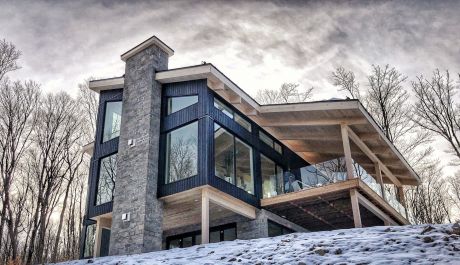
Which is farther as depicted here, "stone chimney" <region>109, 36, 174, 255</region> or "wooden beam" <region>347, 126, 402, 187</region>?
"wooden beam" <region>347, 126, 402, 187</region>

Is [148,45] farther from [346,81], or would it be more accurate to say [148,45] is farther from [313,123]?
[346,81]

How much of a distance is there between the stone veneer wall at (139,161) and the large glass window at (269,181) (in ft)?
13.1

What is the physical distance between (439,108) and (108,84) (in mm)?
15337

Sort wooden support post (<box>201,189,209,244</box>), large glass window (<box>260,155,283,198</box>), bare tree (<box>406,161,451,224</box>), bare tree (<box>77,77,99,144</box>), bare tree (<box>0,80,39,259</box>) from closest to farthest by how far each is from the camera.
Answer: wooden support post (<box>201,189,209,244</box>)
large glass window (<box>260,155,283,198</box>)
bare tree (<box>0,80,39,259</box>)
bare tree (<box>77,77,99,144</box>)
bare tree (<box>406,161,451,224</box>)

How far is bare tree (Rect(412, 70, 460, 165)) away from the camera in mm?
19469

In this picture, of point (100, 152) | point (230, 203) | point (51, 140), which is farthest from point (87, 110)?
point (230, 203)

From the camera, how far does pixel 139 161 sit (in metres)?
14.0

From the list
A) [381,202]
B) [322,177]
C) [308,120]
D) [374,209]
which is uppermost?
[308,120]

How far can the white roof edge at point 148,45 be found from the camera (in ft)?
50.7

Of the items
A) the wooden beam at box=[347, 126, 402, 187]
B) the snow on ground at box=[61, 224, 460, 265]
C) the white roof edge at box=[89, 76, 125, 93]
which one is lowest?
the snow on ground at box=[61, 224, 460, 265]

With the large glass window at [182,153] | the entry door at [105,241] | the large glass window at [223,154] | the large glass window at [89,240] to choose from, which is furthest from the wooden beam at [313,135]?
the large glass window at [89,240]

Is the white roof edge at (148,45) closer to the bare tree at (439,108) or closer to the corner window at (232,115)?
the corner window at (232,115)

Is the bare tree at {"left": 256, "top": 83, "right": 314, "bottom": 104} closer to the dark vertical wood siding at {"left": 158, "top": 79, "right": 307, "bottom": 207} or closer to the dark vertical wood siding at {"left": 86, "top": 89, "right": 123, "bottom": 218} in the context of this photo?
the dark vertical wood siding at {"left": 158, "top": 79, "right": 307, "bottom": 207}

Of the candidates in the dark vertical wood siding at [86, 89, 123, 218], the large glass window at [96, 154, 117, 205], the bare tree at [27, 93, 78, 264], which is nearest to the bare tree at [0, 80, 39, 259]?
the bare tree at [27, 93, 78, 264]
